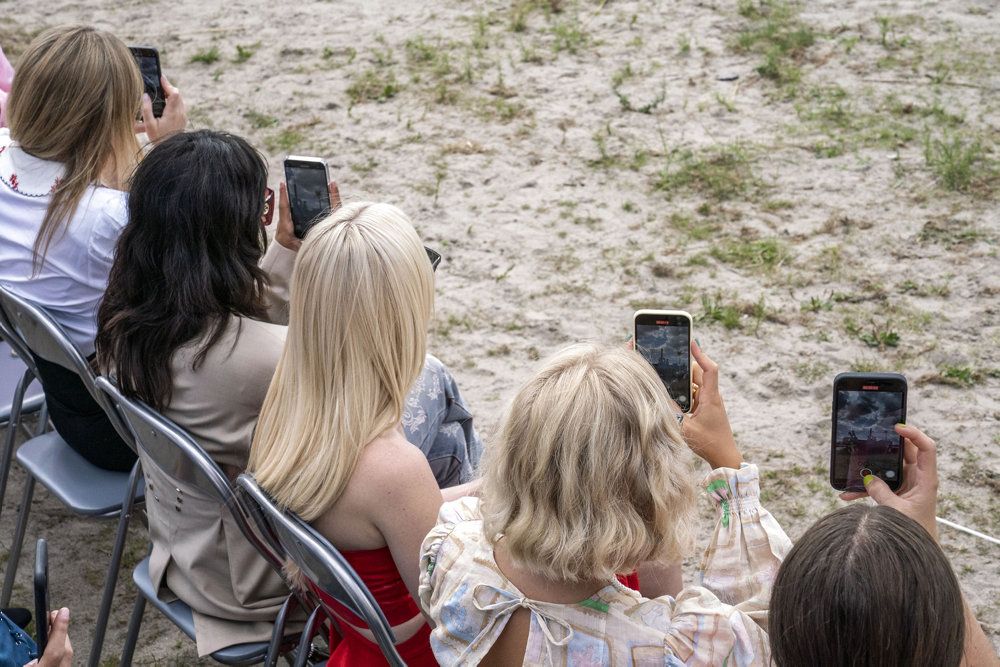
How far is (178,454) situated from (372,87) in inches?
165

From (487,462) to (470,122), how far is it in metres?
3.99

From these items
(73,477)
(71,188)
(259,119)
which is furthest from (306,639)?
(259,119)

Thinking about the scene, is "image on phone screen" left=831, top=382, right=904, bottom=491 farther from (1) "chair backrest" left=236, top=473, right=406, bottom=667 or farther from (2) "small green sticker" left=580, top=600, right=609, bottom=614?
(1) "chair backrest" left=236, top=473, right=406, bottom=667

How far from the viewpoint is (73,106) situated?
3.09 meters

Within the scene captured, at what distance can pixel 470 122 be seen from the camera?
5.66 metres

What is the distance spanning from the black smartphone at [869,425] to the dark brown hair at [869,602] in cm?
63

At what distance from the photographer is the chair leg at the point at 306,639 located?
229cm

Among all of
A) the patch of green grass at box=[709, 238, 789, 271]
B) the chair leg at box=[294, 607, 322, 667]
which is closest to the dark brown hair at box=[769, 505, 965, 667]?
the chair leg at box=[294, 607, 322, 667]

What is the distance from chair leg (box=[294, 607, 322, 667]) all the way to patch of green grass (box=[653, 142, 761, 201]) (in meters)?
3.15

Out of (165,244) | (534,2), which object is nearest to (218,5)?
(534,2)

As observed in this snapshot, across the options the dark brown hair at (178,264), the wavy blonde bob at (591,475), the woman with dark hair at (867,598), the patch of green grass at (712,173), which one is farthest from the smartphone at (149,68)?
the woman with dark hair at (867,598)

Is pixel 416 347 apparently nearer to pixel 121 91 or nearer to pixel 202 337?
pixel 202 337

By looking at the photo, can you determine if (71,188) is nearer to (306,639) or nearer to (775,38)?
(306,639)

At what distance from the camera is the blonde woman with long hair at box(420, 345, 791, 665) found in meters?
1.71
